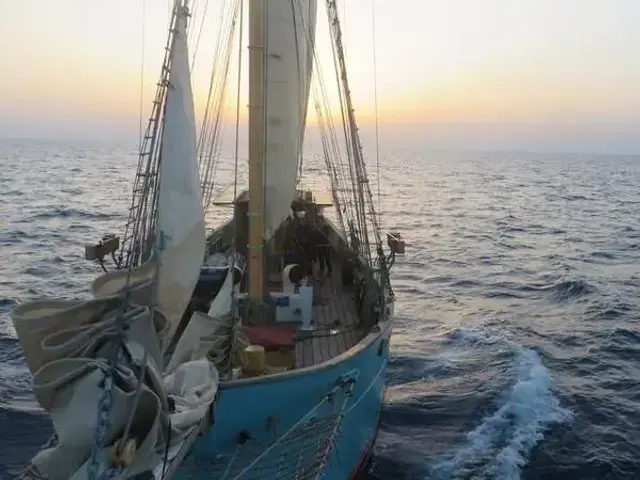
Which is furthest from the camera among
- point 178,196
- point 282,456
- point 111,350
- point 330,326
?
point 330,326

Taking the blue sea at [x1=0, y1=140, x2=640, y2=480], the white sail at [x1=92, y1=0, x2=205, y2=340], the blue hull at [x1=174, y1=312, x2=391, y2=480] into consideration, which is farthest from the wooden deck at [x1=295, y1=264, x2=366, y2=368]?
the white sail at [x1=92, y1=0, x2=205, y2=340]

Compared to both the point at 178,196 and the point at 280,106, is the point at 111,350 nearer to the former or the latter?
the point at 178,196

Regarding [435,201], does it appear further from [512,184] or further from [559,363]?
[559,363]

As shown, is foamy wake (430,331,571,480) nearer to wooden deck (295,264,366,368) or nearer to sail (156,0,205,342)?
wooden deck (295,264,366,368)

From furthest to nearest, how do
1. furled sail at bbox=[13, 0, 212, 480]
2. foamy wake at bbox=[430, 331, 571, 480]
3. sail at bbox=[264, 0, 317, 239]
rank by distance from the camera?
1. foamy wake at bbox=[430, 331, 571, 480]
2. sail at bbox=[264, 0, 317, 239]
3. furled sail at bbox=[13, 0, 212, 480]

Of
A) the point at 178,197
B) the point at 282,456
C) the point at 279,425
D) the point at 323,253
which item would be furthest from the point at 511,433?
→ the point at 178,197

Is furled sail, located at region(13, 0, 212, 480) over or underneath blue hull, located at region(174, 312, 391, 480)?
over

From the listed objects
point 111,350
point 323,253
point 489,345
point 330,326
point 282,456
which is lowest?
point 489,345
